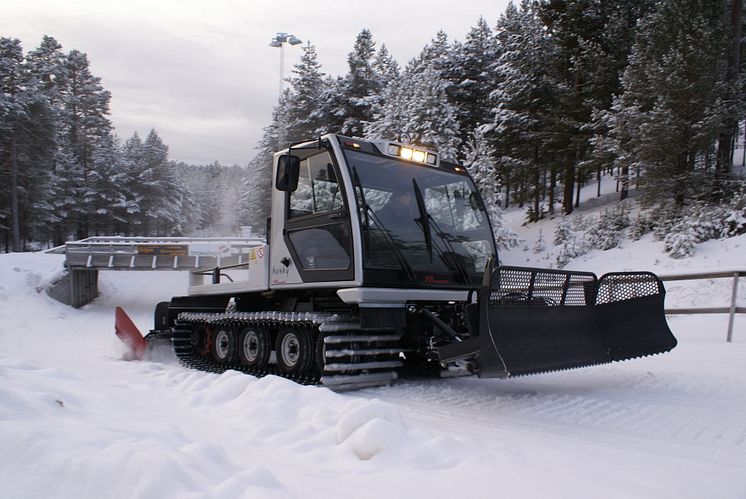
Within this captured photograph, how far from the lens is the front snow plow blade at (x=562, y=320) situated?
4.95 metres

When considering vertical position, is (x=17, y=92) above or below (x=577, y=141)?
above

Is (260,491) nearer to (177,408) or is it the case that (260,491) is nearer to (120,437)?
(120,437)

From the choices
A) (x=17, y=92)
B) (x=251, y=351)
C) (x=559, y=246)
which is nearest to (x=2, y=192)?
(x=17, y=92)

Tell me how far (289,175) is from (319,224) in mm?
615

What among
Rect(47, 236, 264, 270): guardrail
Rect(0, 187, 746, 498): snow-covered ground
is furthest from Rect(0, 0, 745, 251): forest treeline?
Rect(0, 187, 746, 498): snow-covered ground

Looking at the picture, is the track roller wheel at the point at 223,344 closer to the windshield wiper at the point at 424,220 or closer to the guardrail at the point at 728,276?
the windshield wiper at the point at 424,220

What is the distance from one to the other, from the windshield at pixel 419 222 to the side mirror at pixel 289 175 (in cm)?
61

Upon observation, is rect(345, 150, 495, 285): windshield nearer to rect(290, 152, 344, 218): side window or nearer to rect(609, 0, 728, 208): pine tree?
rect(290, 152, 344, 218): side window

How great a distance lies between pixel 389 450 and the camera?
3330 mm

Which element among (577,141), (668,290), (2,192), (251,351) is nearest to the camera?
(251,351)

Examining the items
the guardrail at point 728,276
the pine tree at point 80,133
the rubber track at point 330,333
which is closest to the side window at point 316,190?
the rubber track at point 330,333

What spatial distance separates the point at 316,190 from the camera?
6324 millimetres

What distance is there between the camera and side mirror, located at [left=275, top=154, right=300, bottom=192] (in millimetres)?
6133

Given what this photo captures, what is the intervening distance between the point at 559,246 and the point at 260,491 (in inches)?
837
